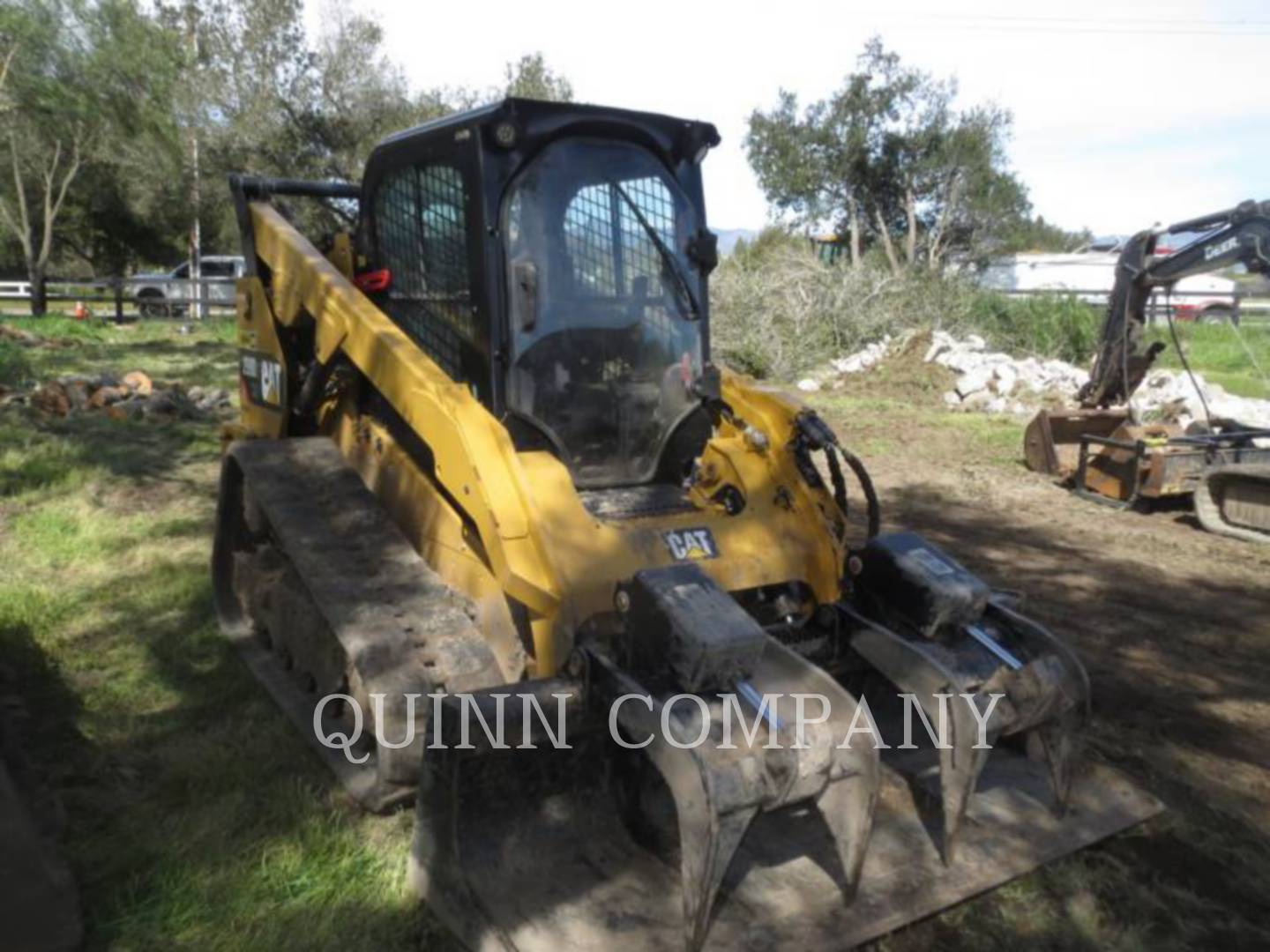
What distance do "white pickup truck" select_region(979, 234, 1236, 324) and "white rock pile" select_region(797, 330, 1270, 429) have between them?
639 cm

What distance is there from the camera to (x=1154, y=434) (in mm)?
9602

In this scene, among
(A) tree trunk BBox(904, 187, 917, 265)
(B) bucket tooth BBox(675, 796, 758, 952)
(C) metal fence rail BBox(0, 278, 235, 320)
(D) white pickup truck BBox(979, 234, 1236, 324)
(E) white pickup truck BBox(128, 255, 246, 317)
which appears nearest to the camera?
(B) bucket tooth BBox(675, 796, 758, 952)

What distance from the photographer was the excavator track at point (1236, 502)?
800 centimetres

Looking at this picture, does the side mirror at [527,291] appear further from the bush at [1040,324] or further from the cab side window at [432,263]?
the bush at [1040,324]

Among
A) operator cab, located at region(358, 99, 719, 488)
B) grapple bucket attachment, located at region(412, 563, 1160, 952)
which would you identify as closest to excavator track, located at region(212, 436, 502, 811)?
grapple bucket attachment, located at region(412, 563, 1160, 952)

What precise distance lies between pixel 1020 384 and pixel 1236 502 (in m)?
6.53

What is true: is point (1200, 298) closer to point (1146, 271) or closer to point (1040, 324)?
point (1040, 324)

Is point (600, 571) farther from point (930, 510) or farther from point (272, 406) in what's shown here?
point (930, 510)

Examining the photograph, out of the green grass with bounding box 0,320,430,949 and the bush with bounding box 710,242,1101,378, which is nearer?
the green grass with bounding box 0,320,430,949

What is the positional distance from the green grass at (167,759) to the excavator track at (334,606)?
15cm

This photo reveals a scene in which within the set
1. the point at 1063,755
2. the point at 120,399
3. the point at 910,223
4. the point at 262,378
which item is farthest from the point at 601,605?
the point at 910,223

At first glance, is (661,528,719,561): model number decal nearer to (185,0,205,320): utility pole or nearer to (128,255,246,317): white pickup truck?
(185,0,205,320): utility pole

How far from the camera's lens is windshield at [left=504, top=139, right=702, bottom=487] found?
3703 millimetres

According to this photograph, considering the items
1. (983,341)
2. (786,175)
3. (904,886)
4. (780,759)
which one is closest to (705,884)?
(780,759)
